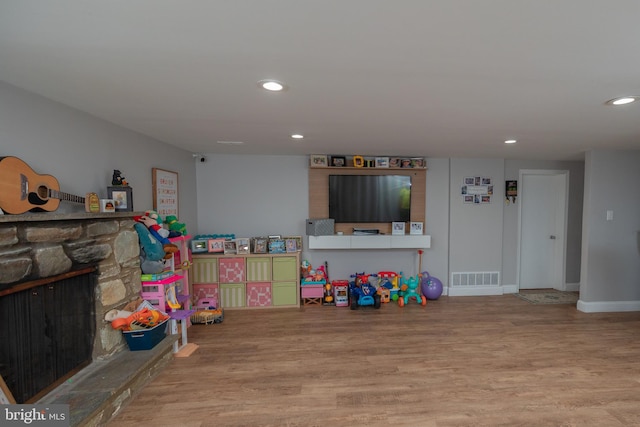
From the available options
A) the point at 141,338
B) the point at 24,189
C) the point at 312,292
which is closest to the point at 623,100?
the point at 312,292

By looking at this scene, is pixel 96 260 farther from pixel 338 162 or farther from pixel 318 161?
pixel 338 162

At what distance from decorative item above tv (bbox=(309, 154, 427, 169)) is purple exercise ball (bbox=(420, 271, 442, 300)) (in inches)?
65.8

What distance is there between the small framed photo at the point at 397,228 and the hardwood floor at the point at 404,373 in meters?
1.20

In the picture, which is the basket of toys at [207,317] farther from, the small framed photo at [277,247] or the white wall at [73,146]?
the white wall at [73,146]

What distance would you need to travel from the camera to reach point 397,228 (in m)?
4.12

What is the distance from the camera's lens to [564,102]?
1878 millimetres

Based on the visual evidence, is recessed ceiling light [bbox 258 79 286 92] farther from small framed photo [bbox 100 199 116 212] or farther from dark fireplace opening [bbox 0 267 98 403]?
dark fireplace opening [bbox 0 267 98 403]

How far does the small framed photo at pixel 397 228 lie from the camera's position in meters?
4.12

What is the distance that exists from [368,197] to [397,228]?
0.64 m

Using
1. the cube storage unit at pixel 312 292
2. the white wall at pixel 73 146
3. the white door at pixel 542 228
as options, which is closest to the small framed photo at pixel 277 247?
the cube storage unit at pixel 312 292

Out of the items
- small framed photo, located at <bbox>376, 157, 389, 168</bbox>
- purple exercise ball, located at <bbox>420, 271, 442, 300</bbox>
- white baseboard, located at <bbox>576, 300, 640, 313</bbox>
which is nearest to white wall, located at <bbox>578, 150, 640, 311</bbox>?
white baseboard, located at <bbox>576, 300, 640, 313</bbox>

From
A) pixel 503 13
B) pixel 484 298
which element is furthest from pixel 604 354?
pixel 503 13

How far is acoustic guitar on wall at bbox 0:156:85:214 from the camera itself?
1518mm

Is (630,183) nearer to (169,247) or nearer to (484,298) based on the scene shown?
(484,298)
